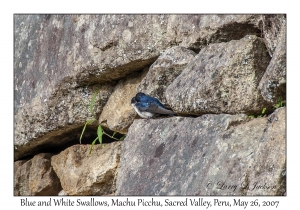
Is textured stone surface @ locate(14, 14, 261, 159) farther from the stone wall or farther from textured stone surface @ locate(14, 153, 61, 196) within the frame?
textured stone surface @ locate(14, 153, 61, 196)

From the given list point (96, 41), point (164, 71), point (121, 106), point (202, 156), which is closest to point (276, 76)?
point (202, 156)

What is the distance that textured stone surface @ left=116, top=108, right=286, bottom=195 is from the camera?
16.2ft

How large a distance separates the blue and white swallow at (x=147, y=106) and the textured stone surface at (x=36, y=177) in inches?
78.0

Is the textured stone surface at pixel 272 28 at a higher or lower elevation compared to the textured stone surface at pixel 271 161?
higher

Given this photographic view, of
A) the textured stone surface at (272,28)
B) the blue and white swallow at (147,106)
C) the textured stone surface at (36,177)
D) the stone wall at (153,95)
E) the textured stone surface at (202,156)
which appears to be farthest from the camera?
the textured stone surface at (36,177)

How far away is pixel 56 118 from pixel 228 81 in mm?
2977

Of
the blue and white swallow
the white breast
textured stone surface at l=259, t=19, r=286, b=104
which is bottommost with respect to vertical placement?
the white breast

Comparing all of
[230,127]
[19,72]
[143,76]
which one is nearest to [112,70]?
[143,76]

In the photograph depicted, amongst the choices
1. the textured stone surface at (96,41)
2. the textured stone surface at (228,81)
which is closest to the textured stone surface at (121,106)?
the textured stone surface at (96,41)

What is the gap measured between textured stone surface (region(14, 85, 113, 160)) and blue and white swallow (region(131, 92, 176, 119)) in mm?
925

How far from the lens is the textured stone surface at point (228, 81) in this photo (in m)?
5.60

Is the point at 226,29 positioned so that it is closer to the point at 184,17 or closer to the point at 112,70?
the point at 184,17

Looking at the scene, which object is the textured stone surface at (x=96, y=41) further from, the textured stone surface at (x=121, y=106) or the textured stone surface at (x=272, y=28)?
the textured stone surface at (x=272, y=28)

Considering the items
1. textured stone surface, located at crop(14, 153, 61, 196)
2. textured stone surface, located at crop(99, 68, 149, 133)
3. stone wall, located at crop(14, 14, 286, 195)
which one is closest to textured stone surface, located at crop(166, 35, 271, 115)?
stone wall, located at crop(14, 14, 286, 195)
